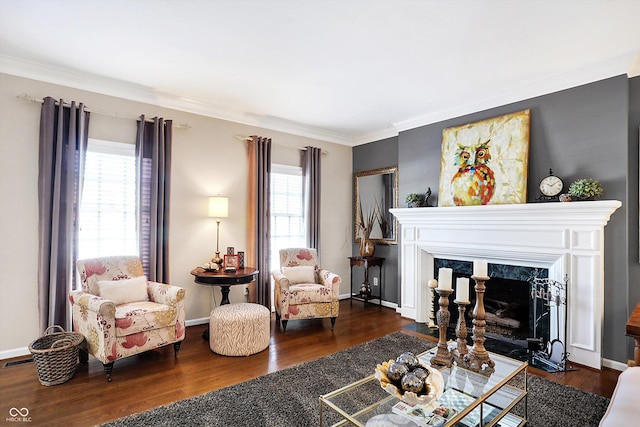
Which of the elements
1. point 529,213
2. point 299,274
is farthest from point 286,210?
point 529,213

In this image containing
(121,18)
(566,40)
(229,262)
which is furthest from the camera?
(229,262)

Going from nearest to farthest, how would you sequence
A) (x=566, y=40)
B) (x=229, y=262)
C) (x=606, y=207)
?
(x=566, y=40), (x=606, y=207), (x=229, y=262)

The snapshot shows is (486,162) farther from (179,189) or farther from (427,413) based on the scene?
(179,189)

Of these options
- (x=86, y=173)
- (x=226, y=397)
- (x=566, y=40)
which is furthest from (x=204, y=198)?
(x=566, y=40)

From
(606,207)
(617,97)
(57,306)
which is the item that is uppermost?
(617,97)

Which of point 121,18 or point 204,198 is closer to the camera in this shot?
point 121,18

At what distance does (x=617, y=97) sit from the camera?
9.54ft

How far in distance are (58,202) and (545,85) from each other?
4.93m

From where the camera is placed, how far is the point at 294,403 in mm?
2289

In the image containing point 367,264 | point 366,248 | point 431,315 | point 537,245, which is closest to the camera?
point 537,245

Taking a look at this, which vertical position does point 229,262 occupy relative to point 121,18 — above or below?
below

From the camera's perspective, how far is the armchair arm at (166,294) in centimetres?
306

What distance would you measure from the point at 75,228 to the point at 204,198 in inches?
53.5

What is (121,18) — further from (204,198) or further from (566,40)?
(566,40)
